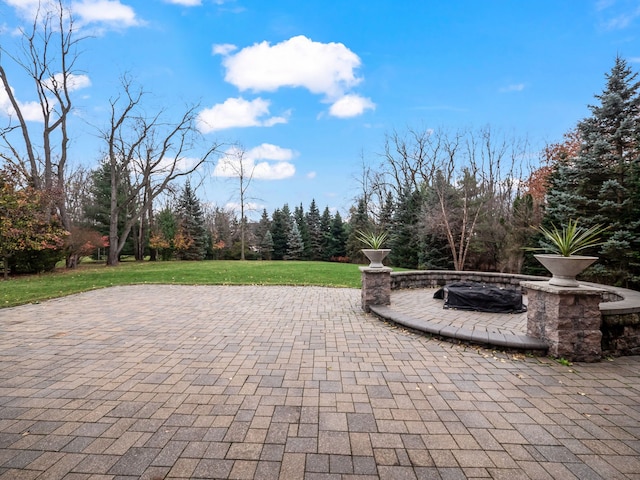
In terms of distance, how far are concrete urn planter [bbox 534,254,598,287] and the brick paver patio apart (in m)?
0.93

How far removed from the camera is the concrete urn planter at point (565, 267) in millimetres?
3355

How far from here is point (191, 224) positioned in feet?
83.6

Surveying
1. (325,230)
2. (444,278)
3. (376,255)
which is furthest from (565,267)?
(325,230)

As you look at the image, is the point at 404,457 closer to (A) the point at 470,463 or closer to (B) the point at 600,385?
(A) the point at 470,463

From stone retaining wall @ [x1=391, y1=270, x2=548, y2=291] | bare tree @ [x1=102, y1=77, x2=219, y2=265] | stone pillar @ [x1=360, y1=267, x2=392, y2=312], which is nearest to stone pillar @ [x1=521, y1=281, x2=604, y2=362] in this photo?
stone pillar @ [x1=360, y1=267, x2=392, y2=312]

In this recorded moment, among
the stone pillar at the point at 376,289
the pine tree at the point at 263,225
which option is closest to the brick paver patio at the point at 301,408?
the stone pillar at the point at 376,289

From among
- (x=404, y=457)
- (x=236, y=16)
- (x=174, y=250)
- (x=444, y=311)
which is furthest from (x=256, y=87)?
(x=174, y=250)

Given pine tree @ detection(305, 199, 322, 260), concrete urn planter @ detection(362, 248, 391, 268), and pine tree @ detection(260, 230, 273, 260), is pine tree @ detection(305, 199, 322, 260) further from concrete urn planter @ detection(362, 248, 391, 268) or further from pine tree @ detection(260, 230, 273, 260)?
concrete urn planter @ detection(362, 248, 391, 268)

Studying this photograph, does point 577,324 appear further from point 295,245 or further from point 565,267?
point 295,245

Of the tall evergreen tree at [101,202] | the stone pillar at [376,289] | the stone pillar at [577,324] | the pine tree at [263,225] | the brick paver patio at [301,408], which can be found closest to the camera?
the brick paver patio at [301,408]

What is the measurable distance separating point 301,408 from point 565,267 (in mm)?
3417

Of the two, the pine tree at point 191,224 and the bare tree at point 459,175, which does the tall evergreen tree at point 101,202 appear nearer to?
the pine tree at point 191,224

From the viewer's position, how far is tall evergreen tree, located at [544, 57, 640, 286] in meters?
7.74

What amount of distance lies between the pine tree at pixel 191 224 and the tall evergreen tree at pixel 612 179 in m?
24.6
